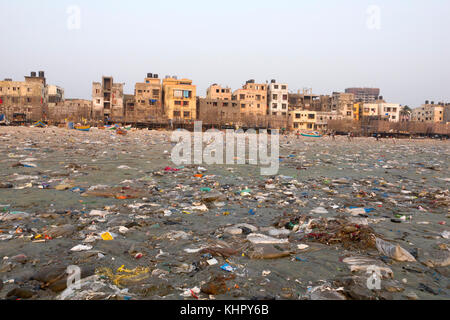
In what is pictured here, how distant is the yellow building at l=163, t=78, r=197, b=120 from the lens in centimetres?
4759

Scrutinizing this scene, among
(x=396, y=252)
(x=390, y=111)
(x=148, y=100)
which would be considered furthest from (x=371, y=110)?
(x=396, y=252)

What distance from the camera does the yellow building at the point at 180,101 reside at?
1874 inches

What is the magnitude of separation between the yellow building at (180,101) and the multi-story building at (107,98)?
729 cm

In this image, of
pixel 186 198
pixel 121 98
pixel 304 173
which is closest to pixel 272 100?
pixel 121 98

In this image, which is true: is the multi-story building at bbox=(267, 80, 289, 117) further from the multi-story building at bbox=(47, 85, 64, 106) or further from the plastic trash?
the plastic trash

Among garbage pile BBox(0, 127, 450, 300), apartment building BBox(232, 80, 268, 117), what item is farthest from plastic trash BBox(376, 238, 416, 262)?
apartment building BBox(232, 80, 268, 117)

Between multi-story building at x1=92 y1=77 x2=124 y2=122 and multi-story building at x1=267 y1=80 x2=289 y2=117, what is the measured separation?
2576cm

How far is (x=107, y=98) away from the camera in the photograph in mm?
48469

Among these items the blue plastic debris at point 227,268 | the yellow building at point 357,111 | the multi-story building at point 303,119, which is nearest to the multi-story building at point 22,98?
the multi-story building at point 303,119

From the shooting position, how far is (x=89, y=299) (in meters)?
1.98

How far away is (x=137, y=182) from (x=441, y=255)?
494cm

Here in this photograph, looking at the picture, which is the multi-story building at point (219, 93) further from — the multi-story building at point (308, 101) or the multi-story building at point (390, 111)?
the multi-story building at point (390, 111)

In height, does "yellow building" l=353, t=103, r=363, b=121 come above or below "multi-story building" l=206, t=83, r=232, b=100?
below

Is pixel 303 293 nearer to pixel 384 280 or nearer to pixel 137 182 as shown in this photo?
pixel 384 280
